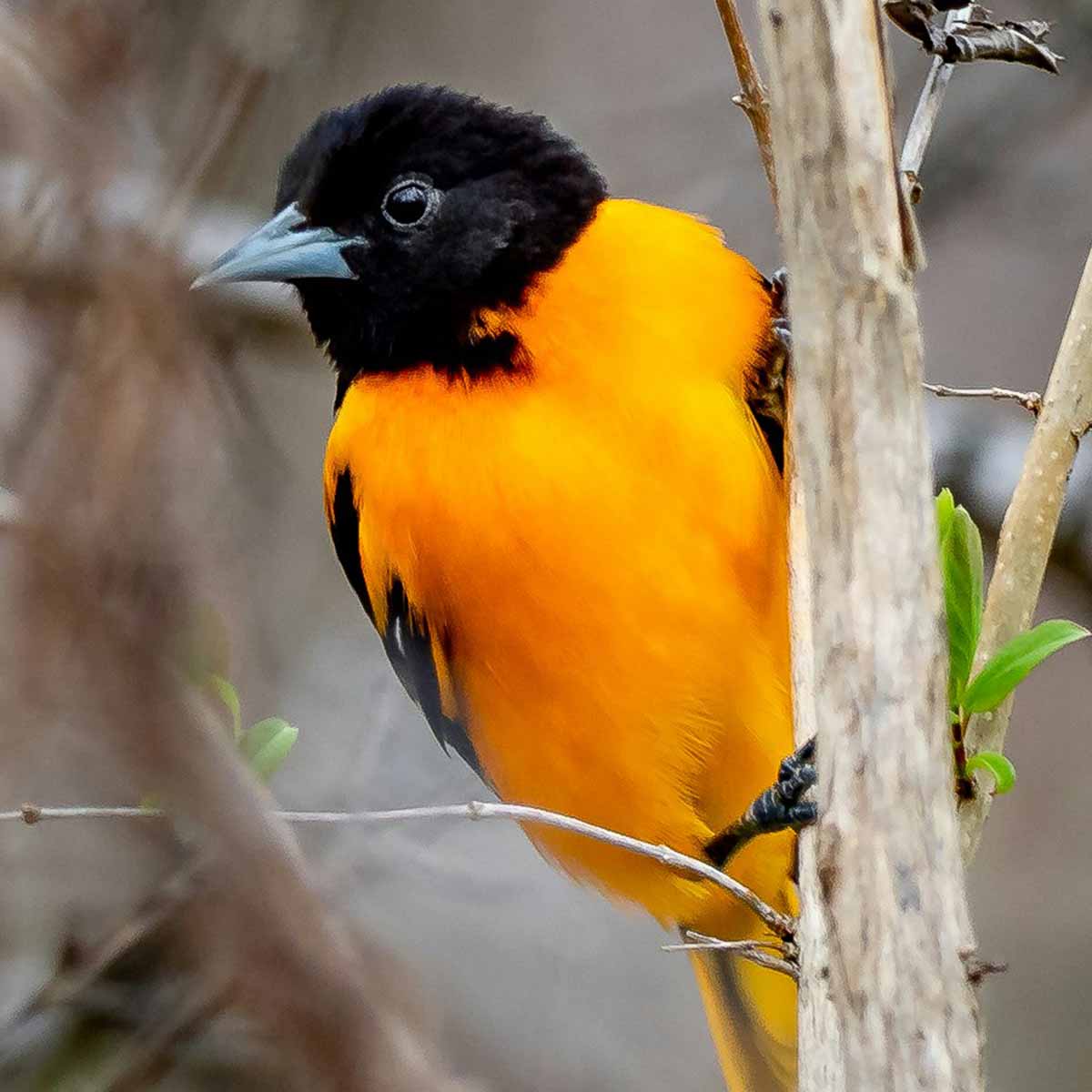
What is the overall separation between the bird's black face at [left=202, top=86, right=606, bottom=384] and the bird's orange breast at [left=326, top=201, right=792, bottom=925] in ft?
0.17

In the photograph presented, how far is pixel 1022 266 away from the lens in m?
5.09

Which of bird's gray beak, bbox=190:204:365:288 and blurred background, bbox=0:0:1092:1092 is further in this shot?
bird's gray beak, bbox=190:204:365:288

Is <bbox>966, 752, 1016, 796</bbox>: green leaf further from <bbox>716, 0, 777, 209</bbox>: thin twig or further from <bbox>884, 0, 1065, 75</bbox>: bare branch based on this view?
<bbox>884, 0, 1065, 75</bbox>: bare branch

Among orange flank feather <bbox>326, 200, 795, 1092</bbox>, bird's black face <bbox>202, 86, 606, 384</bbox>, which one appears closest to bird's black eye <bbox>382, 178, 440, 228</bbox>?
bird's black face <bbox>202, 86, 606, 384</bbox>

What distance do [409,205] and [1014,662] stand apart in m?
1.33

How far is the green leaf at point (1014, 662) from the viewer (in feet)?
5.28

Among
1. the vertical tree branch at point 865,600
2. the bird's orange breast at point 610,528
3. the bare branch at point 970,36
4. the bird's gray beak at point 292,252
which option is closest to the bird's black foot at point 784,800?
the bird's orange breast at point 610,528

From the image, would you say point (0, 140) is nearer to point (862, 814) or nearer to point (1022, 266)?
point (862, 814)

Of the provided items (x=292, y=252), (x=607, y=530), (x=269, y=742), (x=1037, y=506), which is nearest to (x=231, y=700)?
(x=269, y=742)

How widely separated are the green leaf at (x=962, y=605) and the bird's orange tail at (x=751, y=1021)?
152cm

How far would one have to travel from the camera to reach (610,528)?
2354 millimetres

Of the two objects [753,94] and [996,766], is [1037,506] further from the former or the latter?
[753,94]

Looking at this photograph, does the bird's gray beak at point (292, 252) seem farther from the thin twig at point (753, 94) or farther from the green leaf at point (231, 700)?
the green leaf at point (231, 700)

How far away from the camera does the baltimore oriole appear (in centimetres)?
235
